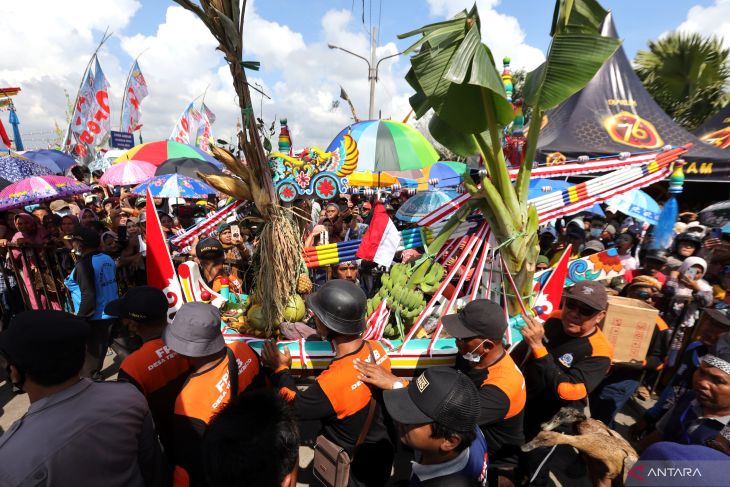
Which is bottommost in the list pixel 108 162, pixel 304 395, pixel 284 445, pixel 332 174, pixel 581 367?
pixel 581 367

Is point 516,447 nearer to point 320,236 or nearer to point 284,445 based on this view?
point 284,445

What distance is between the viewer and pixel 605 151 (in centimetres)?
933

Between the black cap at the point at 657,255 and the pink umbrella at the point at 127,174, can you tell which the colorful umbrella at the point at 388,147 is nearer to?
the black cap at the point at 657,255

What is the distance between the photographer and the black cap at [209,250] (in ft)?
12.3

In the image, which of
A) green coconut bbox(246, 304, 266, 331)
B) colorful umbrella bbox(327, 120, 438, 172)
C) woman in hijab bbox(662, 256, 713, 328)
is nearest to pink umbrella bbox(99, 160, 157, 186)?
colorful umbrella bbox(327, 120, 438, 172)

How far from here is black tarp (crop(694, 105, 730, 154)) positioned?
10055 millimetres

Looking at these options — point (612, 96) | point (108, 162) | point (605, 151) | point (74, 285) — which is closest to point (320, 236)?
point (74, 285)

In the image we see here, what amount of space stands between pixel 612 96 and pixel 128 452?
13347 mm

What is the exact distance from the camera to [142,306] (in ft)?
7.62

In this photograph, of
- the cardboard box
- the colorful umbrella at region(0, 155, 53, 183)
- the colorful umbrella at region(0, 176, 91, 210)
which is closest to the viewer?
the cardboard box

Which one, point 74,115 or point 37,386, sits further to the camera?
point 74,115

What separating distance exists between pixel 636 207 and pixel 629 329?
12.8 ft

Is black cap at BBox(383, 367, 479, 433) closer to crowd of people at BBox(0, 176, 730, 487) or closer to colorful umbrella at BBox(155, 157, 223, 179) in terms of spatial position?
crowd of people at BBox(0, 176, 730, 487)

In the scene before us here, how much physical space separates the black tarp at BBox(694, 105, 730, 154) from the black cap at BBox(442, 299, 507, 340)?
11931 mm
